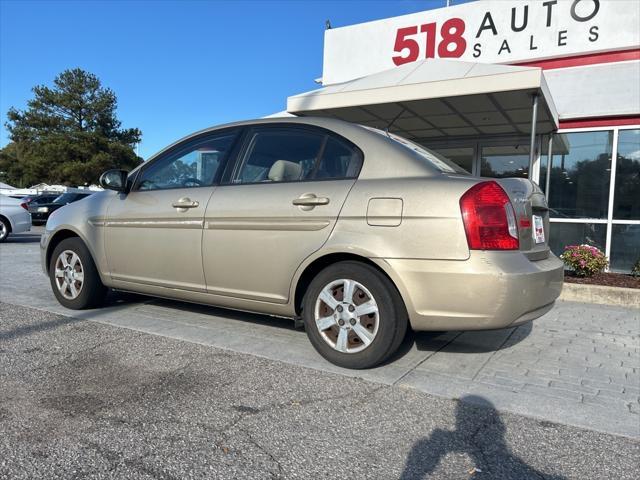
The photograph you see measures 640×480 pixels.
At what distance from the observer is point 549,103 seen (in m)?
7.36

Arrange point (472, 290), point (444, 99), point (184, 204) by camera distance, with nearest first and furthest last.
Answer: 1. point (472, 290)
2. point (184, 204)
3. point (444, 99)

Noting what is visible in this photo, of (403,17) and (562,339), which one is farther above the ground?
(403,17)

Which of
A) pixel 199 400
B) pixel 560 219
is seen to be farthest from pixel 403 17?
pixel 199 400

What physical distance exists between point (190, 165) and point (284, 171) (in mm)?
1063

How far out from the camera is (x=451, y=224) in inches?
114

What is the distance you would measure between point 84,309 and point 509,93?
6.05 meters

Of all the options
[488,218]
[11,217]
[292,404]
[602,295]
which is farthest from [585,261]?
[11,217]

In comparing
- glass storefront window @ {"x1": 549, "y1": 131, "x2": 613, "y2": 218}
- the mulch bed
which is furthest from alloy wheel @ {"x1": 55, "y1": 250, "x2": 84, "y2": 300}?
glass storefront window @ {"x1": 549, "y1": 131, "x2": 613, "y2": 218}

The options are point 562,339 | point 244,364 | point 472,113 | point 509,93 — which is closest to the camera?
point 244,364

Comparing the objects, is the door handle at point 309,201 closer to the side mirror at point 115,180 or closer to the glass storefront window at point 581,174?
the side mirror at point 115,180

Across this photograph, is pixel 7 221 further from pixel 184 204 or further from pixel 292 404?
pixel 292 404

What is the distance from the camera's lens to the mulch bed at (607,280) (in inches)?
263

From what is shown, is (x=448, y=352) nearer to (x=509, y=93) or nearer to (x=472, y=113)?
(x=509, y=93)

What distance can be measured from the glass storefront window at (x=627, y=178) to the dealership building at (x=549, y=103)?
0.02 m
